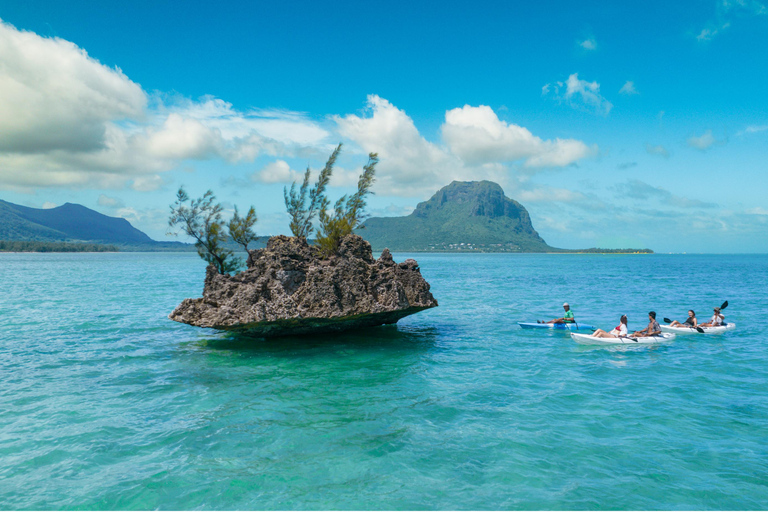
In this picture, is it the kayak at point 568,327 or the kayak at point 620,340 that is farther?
the kayak at point 568,327

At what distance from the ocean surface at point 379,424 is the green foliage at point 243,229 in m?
5.29

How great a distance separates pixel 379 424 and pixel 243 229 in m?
14.9

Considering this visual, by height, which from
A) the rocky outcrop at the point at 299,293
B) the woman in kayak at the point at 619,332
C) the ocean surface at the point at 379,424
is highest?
the rocky outcrop at the point at 299,293

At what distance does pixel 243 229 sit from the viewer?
22.2m

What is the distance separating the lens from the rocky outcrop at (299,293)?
17.8 metres

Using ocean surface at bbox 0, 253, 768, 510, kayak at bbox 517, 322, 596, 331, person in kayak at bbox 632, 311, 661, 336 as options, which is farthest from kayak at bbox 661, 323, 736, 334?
kayak at bbox 517, 322, 596, 331

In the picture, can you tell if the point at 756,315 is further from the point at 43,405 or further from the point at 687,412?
the point at 43,405

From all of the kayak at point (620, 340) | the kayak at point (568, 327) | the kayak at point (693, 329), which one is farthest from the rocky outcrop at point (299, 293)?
the kayak at point (693, 329)

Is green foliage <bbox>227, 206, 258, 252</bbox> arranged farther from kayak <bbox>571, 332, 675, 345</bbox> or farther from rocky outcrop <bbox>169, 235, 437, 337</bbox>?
kayak <bbox>571, 332, 675, 345</bbox>

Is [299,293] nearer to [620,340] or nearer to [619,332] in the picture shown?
[620,340]

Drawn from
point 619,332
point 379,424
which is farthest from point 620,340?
point 379,424

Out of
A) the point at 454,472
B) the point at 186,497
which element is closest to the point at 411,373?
the point at 454,472

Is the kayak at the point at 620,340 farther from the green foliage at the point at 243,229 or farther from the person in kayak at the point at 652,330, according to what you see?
the green foliage at the point at 243,229

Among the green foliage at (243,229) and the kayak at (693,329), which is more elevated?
the green foliage at (243,229)
